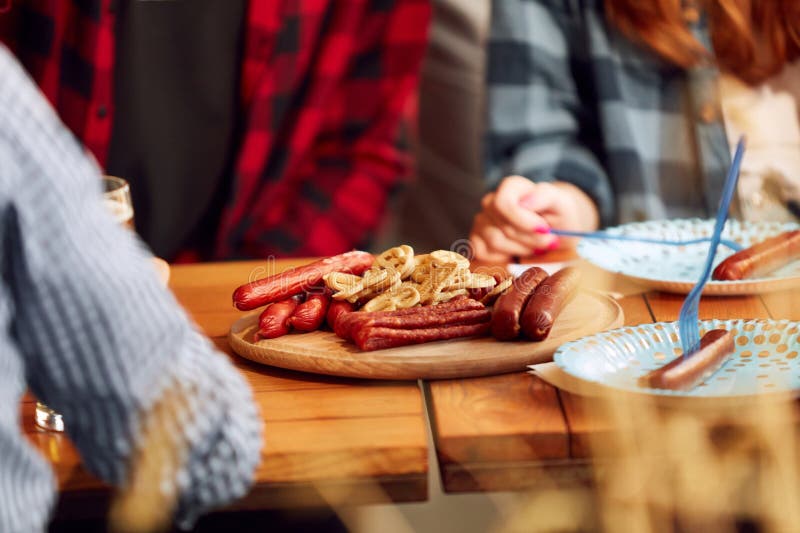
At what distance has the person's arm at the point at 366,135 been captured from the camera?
2.56 metres

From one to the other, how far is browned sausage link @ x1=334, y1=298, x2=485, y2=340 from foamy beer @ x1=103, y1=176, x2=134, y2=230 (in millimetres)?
314

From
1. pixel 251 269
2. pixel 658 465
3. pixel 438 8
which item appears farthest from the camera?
pixel 438 8

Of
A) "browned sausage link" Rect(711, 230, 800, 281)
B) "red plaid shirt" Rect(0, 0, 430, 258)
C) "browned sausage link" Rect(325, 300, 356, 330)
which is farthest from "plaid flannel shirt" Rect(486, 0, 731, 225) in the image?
"browned sausage link" Rect(325, 300, 356, 330)

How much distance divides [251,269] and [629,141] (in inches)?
38.1

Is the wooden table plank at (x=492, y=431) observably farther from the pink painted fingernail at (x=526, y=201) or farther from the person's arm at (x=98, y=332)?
the pink painted fingernail at (x=526, y=201)

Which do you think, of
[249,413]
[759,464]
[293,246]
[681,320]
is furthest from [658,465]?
[293,246]

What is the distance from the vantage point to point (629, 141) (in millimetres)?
2189

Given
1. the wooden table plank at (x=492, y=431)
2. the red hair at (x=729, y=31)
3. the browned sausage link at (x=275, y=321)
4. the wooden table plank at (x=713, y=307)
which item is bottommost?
the wooden table plank at (x=492, y=431)

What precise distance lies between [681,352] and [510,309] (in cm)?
21

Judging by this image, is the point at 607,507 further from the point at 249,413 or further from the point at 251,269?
the point at 251,269

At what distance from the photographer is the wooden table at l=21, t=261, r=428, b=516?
99cm

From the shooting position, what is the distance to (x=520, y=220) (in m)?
1.67

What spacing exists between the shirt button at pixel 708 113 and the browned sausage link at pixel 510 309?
3.49 ft

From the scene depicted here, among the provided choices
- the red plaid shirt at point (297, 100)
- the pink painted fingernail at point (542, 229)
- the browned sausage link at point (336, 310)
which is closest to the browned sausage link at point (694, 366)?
the browned sausage link at point (336, 310)
